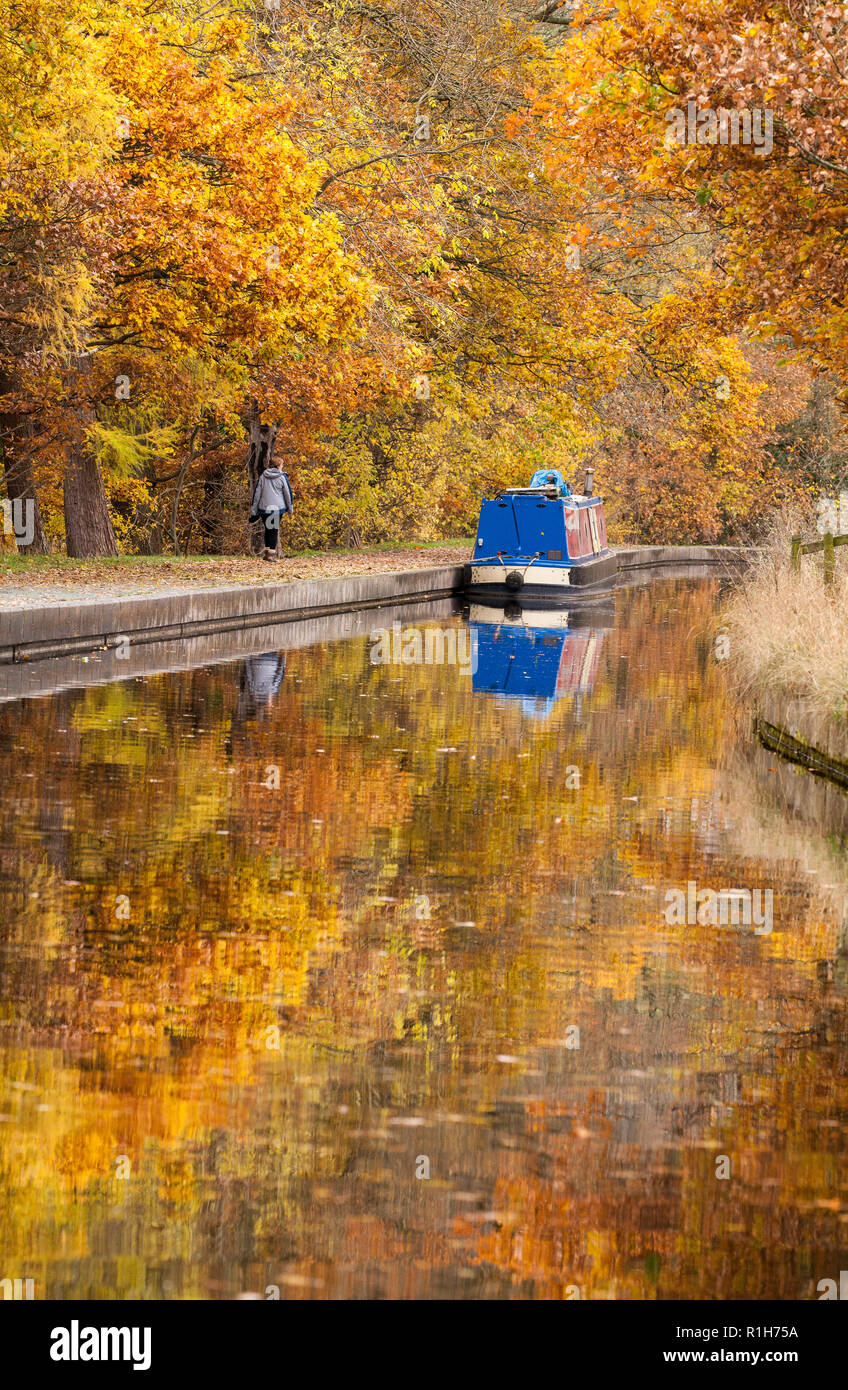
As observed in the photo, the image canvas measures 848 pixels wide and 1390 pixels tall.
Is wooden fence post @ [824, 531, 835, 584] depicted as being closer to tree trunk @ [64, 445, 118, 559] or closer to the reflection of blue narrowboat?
the reflection of blue narrowboat

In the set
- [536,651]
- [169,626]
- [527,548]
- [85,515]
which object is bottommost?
[536,651]

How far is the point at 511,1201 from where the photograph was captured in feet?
17.8

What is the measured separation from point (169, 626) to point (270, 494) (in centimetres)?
1360

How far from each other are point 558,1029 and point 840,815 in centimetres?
581

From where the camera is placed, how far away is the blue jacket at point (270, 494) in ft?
129

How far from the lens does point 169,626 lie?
2606 cm
